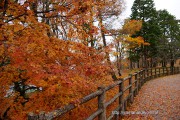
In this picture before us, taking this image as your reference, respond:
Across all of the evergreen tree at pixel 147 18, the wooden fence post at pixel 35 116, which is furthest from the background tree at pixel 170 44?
the wooden fence post at pixel 35 116

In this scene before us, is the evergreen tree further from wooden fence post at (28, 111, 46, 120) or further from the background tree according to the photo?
wooden fence post at (28, 111, 46, 120)

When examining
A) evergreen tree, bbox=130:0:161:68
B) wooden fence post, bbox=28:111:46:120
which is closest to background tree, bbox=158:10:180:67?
evergreen tree, bbox=130:0:161:68

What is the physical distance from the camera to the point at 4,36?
6680 mm

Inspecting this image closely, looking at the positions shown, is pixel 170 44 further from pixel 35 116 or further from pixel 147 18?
pixel 35 116

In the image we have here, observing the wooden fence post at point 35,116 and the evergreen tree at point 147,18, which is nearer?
the wooden fence post at point 35,116

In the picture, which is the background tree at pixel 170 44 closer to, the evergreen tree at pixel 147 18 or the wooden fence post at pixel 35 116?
the evergreen tree at pixel 147 18

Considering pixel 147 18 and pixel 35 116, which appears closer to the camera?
pixel 35 116

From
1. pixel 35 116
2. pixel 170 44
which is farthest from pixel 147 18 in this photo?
pixel 35 116

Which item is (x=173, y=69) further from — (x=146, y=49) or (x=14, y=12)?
(x=14, y=12)

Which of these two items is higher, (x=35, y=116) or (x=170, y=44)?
(x=170, y=44)

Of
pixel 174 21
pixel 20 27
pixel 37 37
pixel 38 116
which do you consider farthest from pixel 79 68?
pixel 174 21

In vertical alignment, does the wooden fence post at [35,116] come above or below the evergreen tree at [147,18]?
below

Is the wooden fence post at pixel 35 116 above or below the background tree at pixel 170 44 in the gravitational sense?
below

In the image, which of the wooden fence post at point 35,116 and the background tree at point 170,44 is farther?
the background tree at point 170,44
